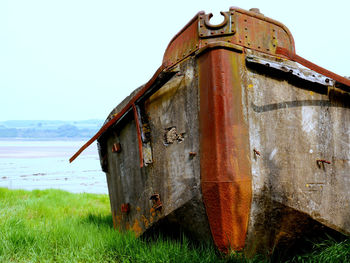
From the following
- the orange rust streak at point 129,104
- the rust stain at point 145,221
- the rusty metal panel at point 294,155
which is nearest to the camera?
the rusty metal panel at point 294,155

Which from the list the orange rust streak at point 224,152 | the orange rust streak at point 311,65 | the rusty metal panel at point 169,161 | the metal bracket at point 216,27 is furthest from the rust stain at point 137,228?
the orange rust streak at point 311,65

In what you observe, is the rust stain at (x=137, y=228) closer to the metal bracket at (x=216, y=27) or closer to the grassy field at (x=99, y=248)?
the grassy field at (x=99, y=248)

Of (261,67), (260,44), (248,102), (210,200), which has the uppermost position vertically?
(260,44)

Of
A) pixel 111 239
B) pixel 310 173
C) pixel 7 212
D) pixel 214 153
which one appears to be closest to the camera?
pixel 214 153

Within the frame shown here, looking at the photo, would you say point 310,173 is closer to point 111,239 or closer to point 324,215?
point 324,215

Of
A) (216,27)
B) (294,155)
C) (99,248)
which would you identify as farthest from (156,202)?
(216,27)

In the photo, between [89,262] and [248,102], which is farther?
[89,262]

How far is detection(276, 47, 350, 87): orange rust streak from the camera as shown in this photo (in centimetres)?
267

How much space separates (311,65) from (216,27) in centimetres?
77

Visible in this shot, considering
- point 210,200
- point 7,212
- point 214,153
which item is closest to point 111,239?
point 210,200

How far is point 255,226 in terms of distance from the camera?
8.62 ft

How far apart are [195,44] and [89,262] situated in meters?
1.88

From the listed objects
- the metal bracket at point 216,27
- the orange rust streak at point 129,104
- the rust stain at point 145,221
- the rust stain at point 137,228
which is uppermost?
the metal bracket at point 216,27

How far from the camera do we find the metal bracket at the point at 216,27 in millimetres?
2618
